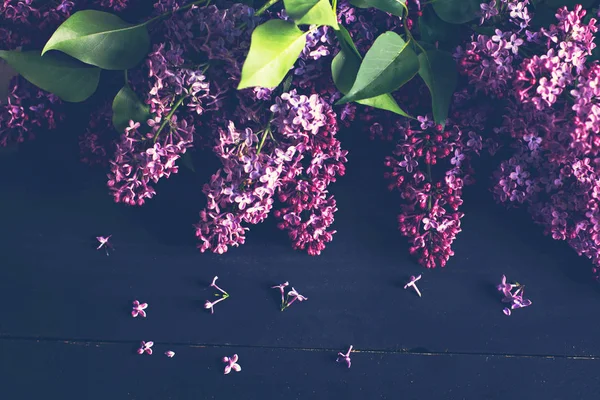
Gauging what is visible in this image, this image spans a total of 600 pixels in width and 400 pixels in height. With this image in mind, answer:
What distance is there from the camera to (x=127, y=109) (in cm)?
98

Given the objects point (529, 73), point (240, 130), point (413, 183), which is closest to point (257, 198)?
point (240, 130)

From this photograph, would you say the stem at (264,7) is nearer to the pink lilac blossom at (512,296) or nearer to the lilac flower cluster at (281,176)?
the lilac flower cluster at (281,176)

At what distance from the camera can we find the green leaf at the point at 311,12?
79cm

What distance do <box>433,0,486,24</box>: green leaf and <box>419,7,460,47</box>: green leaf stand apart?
0.6 inches

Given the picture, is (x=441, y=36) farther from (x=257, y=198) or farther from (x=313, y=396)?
(x=313, y=396)

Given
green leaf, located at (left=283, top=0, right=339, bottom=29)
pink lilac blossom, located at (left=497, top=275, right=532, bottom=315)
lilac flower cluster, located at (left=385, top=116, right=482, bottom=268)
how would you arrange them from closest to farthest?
green leaf, located at (left=283, top=0, right=339, bottom=29) < lilac flower cluster, located at (left=385, top=116, right=482, bottom=268) < pink lilac blossom, located at (left=497, top=275, right=532, bottom=315)

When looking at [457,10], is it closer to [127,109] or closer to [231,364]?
[127,109]

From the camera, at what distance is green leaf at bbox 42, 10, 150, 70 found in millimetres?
902

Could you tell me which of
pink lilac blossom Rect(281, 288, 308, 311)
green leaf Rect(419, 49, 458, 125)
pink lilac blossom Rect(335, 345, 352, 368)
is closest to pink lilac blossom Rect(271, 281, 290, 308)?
pink lilac blossom Rect(281, 288, 308, 311)

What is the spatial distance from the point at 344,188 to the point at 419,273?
17cm

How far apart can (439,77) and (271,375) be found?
483mm

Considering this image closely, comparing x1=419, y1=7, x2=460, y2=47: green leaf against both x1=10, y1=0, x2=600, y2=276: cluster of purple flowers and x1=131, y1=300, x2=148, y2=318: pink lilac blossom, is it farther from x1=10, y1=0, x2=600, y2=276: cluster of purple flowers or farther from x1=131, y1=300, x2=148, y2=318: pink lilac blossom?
x1=131, y1=300, x2=148, y2=318: pink lilac blossom

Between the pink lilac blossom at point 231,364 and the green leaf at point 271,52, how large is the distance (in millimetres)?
443

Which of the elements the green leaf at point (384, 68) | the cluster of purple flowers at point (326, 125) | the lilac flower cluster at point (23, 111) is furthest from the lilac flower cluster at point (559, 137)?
the lilac flower cluster at point (23, 111)
